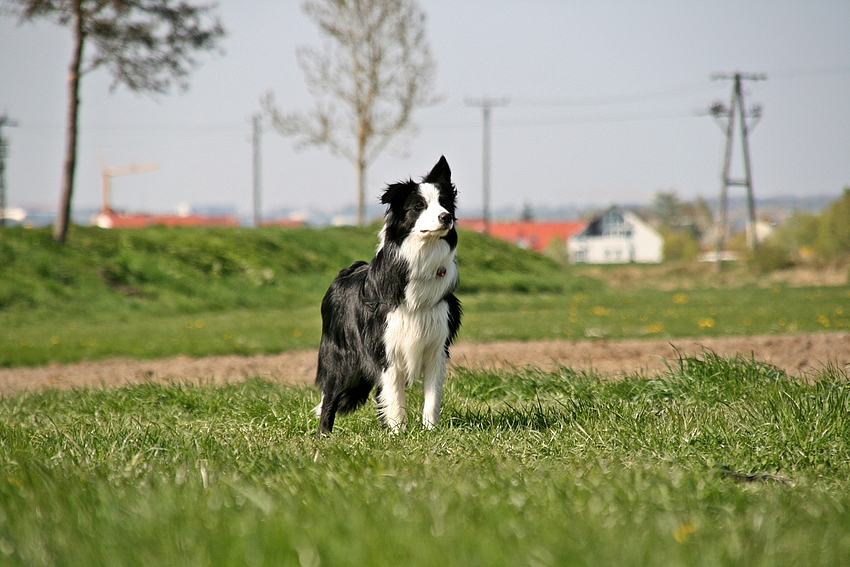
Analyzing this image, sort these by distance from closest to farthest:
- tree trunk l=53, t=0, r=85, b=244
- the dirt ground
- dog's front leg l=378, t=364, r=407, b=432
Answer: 1. dog's front leg l=378, t=364, r=407, b=432
2. the dirt ground
3. tree trunk l=53, t=0, r=85, b=244

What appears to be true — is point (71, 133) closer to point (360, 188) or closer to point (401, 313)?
point (360, 188)

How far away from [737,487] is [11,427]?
4195 millimetres

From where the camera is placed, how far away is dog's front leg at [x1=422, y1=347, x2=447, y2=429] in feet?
16.3

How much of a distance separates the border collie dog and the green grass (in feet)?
0.76

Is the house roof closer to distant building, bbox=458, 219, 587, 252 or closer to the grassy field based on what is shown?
distant building, bbox=458, 219, 587, 252

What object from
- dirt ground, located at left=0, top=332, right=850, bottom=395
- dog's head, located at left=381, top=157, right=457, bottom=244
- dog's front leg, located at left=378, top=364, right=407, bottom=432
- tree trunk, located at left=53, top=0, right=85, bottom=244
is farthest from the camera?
tree trunk, located at left=53, top=0, right=85, bottom=244

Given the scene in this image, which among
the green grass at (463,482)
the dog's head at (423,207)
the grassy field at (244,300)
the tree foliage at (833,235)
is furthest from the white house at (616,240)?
the dog's head at (423,207)

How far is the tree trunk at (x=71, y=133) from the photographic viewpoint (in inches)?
790

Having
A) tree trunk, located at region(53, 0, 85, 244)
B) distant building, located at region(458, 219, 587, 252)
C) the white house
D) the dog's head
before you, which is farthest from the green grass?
distant building, located at region(458, 219, 587, 252)

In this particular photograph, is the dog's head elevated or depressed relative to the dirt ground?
elevated

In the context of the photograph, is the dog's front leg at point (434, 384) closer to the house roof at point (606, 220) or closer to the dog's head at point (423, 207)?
the dog's head at point (423, 207)

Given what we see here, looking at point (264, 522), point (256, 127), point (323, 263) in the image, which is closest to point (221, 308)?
point (323, 263)

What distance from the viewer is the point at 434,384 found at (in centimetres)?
500

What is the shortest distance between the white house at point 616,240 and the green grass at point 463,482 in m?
98.8
